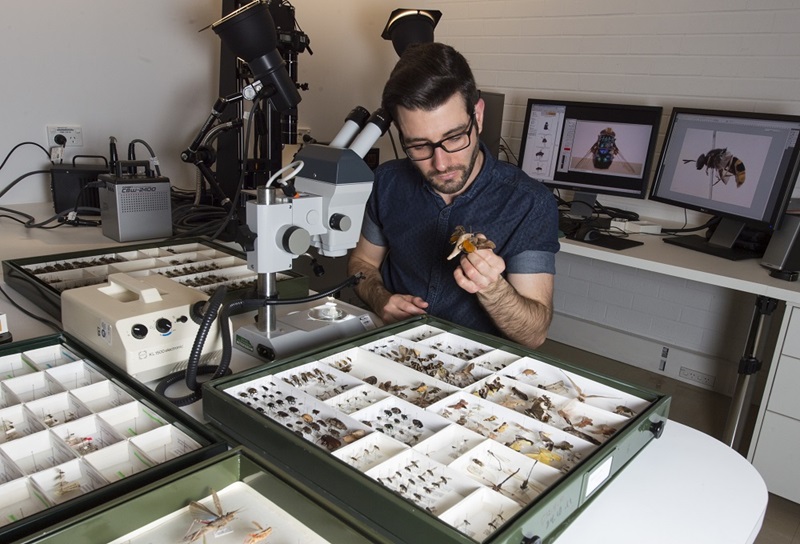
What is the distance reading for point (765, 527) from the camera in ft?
7.10

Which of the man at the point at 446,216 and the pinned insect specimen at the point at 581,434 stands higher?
the man at the point at 446,216

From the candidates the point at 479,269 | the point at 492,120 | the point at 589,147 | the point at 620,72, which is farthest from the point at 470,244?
the point at 620,72

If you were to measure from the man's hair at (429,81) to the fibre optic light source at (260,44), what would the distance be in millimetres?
392

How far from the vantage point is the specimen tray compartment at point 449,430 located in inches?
29.0

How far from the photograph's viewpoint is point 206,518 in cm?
73

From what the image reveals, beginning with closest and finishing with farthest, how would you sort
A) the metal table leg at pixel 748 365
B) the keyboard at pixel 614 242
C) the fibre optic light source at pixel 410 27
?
the metal table leg at pixel 748 365, the keyboard at pixel 614 242, the fibre optic light source at pixel 410 27

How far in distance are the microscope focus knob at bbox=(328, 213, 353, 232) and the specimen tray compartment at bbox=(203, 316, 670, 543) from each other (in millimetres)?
226

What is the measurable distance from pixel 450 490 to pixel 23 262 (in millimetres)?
1392

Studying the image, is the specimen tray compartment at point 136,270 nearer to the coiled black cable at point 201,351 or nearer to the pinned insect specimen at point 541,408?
the coiled black cable at point 201,351

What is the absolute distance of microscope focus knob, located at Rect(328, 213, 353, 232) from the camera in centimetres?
120

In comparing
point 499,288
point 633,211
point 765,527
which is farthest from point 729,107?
point 499,288

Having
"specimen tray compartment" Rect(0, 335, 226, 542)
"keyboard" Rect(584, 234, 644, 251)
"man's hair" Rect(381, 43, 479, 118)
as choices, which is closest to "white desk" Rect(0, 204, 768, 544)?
"specimen tray compartment" Rect(0, 335, 226, 542)

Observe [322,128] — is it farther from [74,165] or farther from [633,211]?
[633,211]

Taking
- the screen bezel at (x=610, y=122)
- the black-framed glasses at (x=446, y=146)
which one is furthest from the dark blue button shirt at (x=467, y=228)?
the screen bezel at (x=610, y=122)
